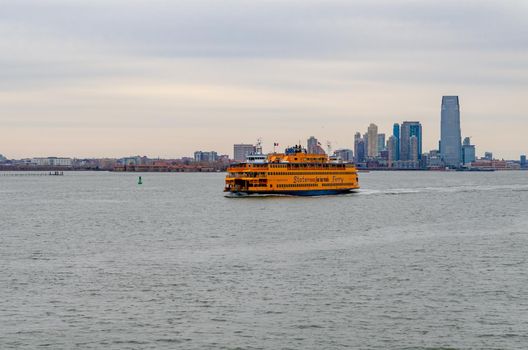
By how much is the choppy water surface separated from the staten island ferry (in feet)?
138

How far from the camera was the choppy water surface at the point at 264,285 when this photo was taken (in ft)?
121

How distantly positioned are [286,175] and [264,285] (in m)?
86.4

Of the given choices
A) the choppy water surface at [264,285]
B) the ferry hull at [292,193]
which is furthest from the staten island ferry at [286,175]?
the choppy water surface at [264,285]

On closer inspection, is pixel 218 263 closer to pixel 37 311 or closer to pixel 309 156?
pixel 37 311

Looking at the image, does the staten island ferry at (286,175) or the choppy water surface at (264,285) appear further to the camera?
the staten island ferry at (286,175)

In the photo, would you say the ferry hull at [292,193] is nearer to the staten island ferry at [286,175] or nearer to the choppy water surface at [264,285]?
the staten island ferry at [286,175]

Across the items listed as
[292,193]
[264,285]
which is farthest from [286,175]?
[264,285]

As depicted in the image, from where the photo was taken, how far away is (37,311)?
135 feet

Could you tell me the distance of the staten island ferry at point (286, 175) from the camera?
130500mm

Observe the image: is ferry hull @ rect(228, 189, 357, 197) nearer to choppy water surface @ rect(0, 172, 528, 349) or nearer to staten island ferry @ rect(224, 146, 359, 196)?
staten island ferry @ rect(224, 146, 359, 196)

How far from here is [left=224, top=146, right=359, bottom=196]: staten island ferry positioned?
13050 centimetres

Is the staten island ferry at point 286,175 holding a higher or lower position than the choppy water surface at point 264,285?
higher

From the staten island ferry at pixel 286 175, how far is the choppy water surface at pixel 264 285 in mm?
42154

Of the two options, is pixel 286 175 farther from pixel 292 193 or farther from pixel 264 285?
pixel 264 285
